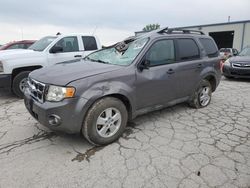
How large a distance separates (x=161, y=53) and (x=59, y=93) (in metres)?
2.05

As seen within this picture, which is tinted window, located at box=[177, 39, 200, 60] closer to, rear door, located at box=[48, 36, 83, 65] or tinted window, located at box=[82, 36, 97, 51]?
rear door, located at box=[48, 36, 83, 65]

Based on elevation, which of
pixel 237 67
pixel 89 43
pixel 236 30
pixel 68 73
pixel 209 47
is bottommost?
pixel 237 67

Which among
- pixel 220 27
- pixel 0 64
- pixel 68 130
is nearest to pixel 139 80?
pixel 68 130

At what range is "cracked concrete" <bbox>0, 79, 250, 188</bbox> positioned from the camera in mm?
2600

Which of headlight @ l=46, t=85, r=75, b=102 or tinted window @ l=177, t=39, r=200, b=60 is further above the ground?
tinted window @ l=177, t=39, r=200, b=60

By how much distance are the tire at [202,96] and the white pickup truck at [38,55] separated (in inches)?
154

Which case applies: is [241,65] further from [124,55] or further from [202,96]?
[124,55]

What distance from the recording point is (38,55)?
6.11 m

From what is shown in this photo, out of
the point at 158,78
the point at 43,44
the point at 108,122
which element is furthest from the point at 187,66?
the point at 43,44

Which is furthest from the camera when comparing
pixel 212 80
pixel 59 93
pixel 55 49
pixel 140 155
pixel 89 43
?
pixel 89 43

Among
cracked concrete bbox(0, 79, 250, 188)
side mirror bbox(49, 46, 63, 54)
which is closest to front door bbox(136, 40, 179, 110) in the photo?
cracked concrete bbox(0, 79, 250, 188)

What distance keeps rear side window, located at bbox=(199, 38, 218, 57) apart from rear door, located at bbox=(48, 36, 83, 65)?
12.4 ft

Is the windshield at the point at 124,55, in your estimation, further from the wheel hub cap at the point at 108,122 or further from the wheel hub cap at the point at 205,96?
the wheel hub cap at the point at 205,96

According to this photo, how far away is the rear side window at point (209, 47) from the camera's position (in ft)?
16.5
